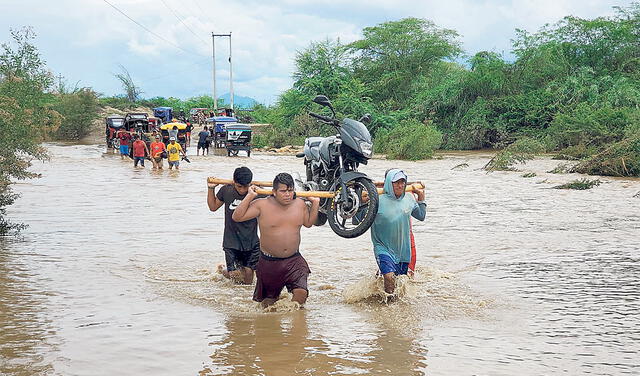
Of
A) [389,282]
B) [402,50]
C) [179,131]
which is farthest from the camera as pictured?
[402,50]

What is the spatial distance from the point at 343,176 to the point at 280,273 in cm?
186

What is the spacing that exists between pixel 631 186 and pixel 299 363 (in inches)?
634

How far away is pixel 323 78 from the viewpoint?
4784 centimetres

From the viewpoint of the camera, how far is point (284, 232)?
6.85 meters

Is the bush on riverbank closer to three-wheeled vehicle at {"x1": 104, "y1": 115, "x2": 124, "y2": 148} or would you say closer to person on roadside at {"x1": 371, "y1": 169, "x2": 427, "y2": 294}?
Answer: person on roadside at {"x1": 371, "y1": 169, "x2": 427, "y2": 294}

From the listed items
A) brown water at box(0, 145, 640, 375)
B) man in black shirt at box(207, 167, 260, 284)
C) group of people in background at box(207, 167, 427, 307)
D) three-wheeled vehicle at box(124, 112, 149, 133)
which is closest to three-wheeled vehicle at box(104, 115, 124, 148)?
three-wheeled vehicle at box(124, 112, 149, 133)

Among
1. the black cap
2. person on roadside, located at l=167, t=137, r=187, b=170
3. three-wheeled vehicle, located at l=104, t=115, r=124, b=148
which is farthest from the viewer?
three-wheeled vehicle, located at l=104, t=115, r=124, b=148

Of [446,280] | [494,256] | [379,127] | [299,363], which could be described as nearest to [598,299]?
[446,280]

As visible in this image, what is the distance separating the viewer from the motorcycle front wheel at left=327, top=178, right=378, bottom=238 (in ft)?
25.8

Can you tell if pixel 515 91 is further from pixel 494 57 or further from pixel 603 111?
pixel 603 111

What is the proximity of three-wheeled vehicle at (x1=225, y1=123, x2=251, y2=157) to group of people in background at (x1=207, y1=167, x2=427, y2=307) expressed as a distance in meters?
28.8

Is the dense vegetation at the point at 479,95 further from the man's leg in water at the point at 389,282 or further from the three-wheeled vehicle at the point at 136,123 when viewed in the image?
the man's leg in water at the point at 389,282

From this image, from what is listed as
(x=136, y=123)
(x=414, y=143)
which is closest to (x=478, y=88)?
(x=414, y=143)

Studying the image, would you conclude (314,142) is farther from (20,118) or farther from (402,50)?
(402,50)
